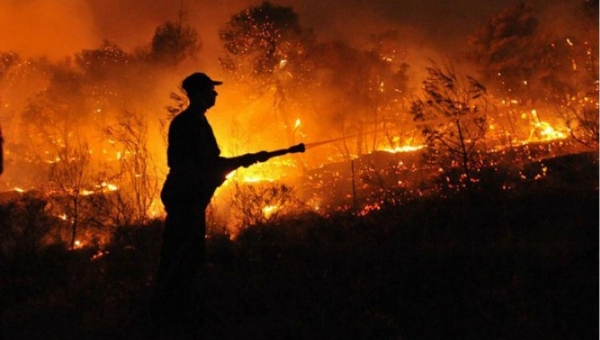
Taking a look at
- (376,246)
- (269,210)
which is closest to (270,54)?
(269,210)

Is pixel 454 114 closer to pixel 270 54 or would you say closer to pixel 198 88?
pixel 198 88

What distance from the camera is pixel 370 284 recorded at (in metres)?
5.04

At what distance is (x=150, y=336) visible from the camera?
4430 mm

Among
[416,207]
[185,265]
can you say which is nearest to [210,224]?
[416,207]

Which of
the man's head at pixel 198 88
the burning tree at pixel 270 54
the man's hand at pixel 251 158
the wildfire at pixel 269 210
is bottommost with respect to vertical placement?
the wildfire at pixel 269 210

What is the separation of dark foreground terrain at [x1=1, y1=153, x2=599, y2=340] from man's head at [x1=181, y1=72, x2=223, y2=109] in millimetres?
2022

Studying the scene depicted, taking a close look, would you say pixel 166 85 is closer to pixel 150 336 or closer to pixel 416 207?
pixel 416 207

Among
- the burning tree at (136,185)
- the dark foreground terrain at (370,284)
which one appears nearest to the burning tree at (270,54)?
the burning tree at (136,185)

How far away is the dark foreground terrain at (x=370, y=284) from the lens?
13.9 feet

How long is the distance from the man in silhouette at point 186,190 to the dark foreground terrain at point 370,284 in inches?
12.9

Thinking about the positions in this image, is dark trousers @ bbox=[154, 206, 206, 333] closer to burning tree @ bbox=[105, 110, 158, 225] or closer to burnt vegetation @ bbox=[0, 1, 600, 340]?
burnt vegetation @ bbox=[0, 1, 600, 340]

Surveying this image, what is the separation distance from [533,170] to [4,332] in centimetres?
1063

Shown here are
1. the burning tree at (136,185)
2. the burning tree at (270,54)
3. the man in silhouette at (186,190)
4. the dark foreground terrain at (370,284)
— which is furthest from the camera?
the burning tree at (270,54)

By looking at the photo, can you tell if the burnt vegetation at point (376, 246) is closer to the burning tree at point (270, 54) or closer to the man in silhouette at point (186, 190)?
the man in silhouette at point (186, 190)
